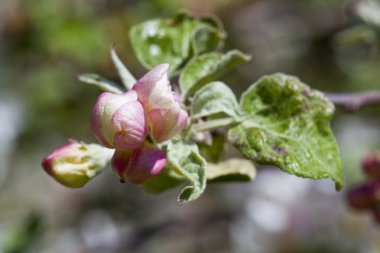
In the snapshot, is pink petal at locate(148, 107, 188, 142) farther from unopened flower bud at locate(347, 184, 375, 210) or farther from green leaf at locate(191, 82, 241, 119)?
unopened flower bud at locate(347, 184, 375, 210)

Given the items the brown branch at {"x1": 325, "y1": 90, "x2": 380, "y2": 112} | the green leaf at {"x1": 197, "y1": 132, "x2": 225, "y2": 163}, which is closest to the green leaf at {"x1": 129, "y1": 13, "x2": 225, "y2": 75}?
the green leaf at {"x1": 197, "y1": 132, "x2": 225, "y2": 163}

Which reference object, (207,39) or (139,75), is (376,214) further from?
(139,75)

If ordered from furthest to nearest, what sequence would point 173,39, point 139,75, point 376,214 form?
point 139,75 < point 376,214 < point 173,39

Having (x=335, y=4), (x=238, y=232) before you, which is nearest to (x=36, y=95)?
(x=238, y=232)

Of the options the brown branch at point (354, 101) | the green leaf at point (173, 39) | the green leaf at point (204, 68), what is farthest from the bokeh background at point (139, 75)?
the green leaf at point (204, 68)

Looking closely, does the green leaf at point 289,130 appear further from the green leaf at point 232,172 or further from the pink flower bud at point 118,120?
the pink flower bud at point 118,120

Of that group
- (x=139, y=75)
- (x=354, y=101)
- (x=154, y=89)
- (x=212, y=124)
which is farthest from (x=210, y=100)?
(x=139, y=75)

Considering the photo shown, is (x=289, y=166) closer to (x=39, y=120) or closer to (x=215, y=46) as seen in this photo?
(x=215, y=46)
